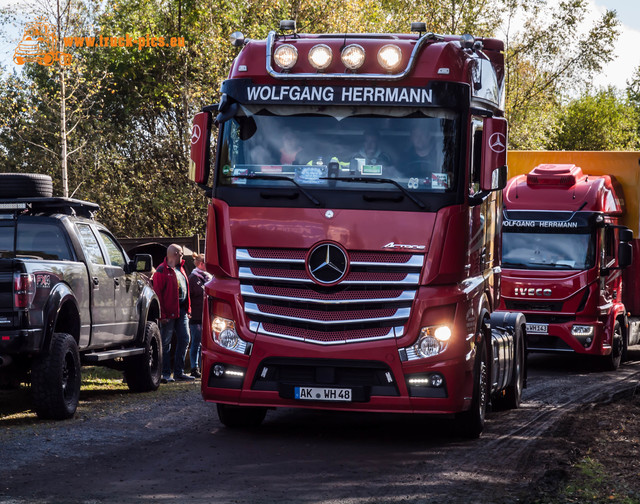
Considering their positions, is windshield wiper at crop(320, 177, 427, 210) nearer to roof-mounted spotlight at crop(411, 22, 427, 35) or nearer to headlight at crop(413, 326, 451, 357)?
headlight at crop(413, 326, 451, 357)

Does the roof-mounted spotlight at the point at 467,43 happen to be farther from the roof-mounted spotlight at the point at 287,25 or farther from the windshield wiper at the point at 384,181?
the roof-mounted spotlight at the point at 287,25

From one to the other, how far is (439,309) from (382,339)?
558 millimetres

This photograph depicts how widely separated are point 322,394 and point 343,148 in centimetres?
218

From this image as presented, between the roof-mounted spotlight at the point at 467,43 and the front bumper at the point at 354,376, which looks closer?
the front bumper at the point at 354,376

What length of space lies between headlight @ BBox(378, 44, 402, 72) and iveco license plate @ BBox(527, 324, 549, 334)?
1006 cm

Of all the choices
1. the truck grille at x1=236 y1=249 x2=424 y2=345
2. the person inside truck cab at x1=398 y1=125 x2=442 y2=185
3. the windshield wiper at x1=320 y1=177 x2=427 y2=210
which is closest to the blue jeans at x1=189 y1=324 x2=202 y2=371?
the truck grille at x1=236 y1=249 x2=424 y2=345

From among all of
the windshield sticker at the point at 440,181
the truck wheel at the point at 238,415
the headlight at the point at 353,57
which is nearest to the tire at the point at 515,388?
the truck wheel at the point at 238,415

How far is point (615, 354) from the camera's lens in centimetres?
1958

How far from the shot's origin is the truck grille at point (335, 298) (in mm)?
9242

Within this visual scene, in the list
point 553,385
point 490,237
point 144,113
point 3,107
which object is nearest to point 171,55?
point 144,113

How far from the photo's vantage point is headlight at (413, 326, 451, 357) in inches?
363

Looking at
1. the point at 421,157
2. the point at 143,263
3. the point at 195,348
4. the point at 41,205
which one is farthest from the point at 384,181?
the point at 195,348

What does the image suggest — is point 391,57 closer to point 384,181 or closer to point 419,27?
point 419,27

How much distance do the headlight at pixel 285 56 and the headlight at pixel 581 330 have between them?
33.8ft
